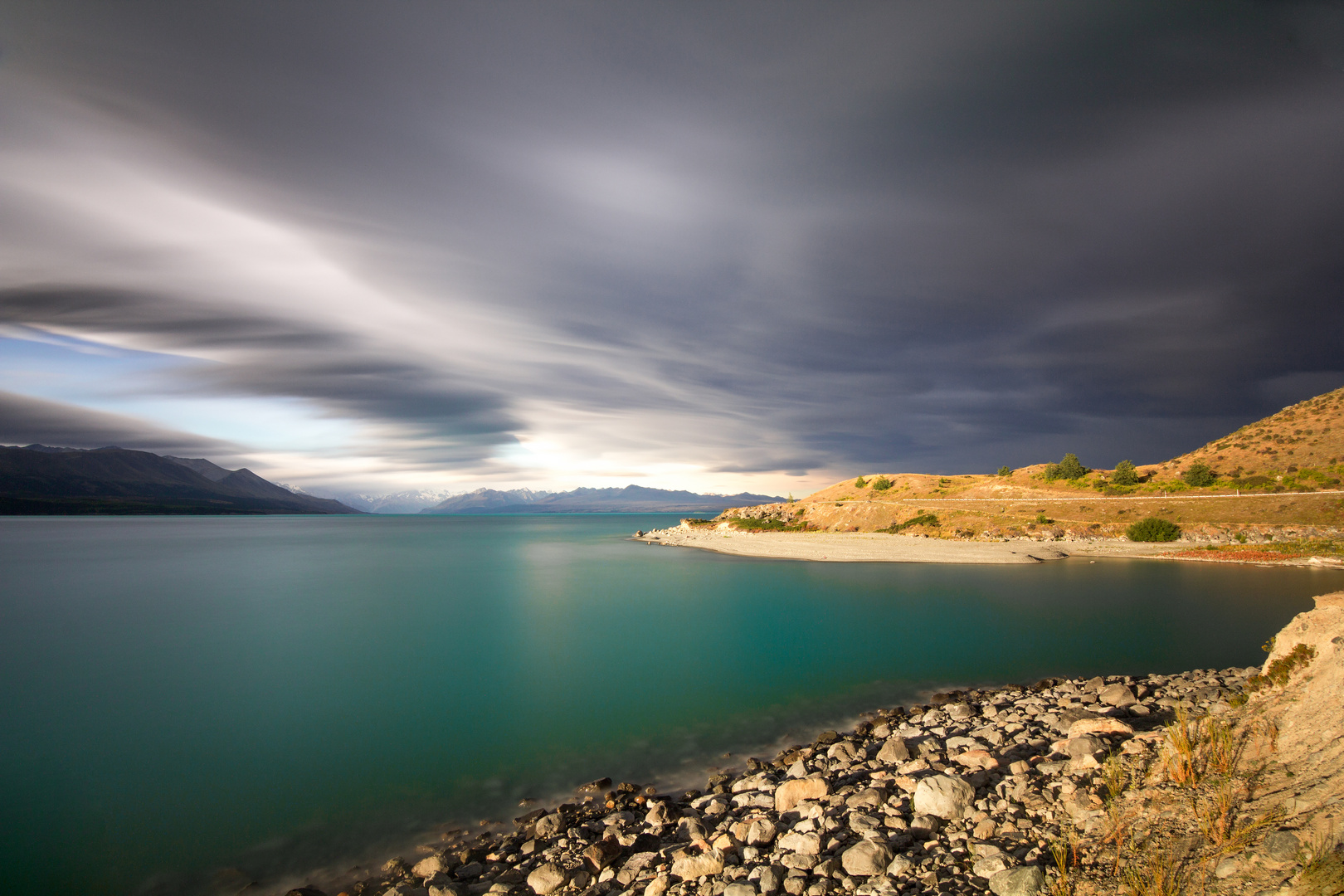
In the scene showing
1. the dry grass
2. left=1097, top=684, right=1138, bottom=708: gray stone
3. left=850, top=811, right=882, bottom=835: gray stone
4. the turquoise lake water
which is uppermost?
the dry grass

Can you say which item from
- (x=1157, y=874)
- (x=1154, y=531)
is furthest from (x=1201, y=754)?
(x=1154, y=531)

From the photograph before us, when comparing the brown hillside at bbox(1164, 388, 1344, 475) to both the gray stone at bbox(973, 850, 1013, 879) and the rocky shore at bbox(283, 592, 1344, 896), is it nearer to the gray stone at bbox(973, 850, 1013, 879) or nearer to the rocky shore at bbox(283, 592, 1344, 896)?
the rocky shore at bbox(283, 592, 1344, 896)

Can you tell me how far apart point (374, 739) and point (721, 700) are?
9.22 m

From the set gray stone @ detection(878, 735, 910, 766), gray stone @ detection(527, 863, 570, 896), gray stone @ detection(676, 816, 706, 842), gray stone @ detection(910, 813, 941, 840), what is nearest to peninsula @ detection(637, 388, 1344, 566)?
gray stone @ detection(878, 735, 910, 766)

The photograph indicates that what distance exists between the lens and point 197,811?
1066cm

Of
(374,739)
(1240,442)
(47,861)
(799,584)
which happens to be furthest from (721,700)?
(1240,442)

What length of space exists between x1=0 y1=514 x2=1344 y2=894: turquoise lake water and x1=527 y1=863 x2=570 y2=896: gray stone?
3.43m

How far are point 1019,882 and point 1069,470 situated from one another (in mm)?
90473

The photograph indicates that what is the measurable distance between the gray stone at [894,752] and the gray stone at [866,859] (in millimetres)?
4265

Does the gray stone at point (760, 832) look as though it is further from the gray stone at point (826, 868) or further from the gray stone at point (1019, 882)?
the gray stone at point (1019, 882)

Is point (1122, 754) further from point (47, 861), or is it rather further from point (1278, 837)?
point (47, 861)

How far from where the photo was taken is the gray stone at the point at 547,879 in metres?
7.27

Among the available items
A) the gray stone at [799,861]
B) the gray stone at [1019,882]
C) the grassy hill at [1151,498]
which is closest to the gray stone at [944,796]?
the gray stone at [1019,882]

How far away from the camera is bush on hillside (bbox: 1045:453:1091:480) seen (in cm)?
7781
